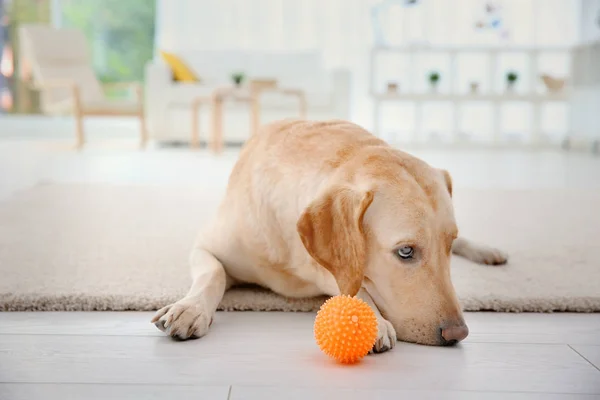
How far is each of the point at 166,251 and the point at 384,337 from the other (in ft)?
3.34

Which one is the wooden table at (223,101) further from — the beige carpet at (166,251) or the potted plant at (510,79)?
the beige carpet at (166,251)

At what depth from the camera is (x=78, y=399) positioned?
0.99 m

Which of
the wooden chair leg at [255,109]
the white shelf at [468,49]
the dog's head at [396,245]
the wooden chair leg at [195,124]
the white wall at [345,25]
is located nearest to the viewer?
the dog's head at [396,245]

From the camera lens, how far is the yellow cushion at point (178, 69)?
725 cm

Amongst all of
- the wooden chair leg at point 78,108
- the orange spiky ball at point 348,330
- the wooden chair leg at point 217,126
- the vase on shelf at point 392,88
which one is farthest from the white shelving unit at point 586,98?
the orange spiky ball at point 348,330

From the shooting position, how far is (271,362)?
45.6 inches

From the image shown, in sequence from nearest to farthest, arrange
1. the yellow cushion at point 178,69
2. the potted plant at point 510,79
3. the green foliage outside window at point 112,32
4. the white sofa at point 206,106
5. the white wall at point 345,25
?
the white sofa at point 206,106 → the yellow cushion at point 178,69 → the potted plant at point 510,79 → the green foliage outside window at point 112,32 → the white wall at point 345,25

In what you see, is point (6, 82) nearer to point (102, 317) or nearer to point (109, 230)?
point (109, 230)

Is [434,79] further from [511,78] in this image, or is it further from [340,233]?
[340,233]

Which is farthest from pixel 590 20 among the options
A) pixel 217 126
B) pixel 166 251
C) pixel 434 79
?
pixel 166 251

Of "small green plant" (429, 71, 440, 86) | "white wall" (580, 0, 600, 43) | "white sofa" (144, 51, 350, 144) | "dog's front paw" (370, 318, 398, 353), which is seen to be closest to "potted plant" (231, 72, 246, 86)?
"white sofa" (144, 51, 350, 144)

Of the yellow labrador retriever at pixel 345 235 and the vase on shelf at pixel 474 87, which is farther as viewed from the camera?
the vase on shelf at pixel 474 87

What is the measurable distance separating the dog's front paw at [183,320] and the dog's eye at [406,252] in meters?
0.39

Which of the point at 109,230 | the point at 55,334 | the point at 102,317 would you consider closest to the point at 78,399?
the point at 55,334
